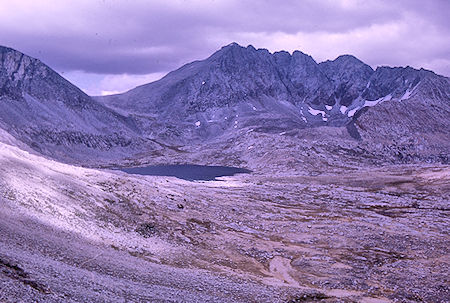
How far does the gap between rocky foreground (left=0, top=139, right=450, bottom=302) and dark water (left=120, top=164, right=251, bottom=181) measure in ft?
158

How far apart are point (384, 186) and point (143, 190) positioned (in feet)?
186

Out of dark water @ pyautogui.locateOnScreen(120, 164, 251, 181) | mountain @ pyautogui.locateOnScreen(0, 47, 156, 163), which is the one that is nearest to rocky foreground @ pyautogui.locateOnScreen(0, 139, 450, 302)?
dark water @ pyautogui.locateOnScreen(120, 164, 251, 181)

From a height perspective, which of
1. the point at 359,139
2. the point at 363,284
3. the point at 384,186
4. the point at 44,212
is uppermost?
the point at 359,139

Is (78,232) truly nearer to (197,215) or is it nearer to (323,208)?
(197,215)

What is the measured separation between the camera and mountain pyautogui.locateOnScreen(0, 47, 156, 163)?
151625 mm

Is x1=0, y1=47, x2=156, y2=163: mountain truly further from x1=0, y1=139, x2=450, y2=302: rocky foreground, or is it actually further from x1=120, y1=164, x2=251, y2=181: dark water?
x1=0, y1=139, x2=450, y2=302: rocky foreground

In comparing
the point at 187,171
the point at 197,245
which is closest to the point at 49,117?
the point at 187,171

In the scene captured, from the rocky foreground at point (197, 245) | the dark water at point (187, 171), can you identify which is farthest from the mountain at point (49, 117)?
the rocky foreground at point (197, 245)

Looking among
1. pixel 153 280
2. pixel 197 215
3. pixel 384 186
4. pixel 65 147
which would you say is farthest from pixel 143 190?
pixel 65 147

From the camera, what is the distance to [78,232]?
107 ft

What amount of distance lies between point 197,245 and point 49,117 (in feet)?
482

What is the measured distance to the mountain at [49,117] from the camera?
152 m

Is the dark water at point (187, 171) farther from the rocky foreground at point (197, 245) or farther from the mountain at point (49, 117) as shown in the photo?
the rocky foreground at point (197, 245)

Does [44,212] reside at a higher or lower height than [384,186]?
lower
